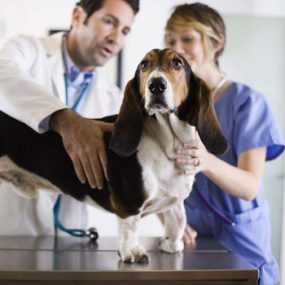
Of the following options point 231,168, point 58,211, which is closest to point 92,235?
point 58,211

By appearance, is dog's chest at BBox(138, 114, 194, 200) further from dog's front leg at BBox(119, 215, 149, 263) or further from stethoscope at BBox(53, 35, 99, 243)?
stethoscope at BBox(53, 35, 99, 243)

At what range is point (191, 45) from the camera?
1.19 metres

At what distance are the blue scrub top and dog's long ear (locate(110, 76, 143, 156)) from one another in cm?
34

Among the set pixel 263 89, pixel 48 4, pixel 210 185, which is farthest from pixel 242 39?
pixel 210 185

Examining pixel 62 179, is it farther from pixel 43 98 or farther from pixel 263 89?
pixel 263 89

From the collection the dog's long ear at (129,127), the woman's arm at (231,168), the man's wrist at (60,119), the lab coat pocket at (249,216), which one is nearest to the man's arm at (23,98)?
the man's wrist at (60,119)

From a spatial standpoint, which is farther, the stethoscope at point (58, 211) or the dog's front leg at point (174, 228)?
the stethoscope at point (58, 211)

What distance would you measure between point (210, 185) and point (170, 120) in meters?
0.33

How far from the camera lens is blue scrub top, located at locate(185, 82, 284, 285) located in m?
1.20

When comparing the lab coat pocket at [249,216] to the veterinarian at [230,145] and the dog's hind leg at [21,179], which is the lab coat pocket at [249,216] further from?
→ the dog's hind leg at [21,179]

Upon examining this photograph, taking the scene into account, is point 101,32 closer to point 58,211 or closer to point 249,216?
point 58,211

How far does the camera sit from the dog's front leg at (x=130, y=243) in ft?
3.01

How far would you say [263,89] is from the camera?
2.71m

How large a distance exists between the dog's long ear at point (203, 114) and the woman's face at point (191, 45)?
28 cm
